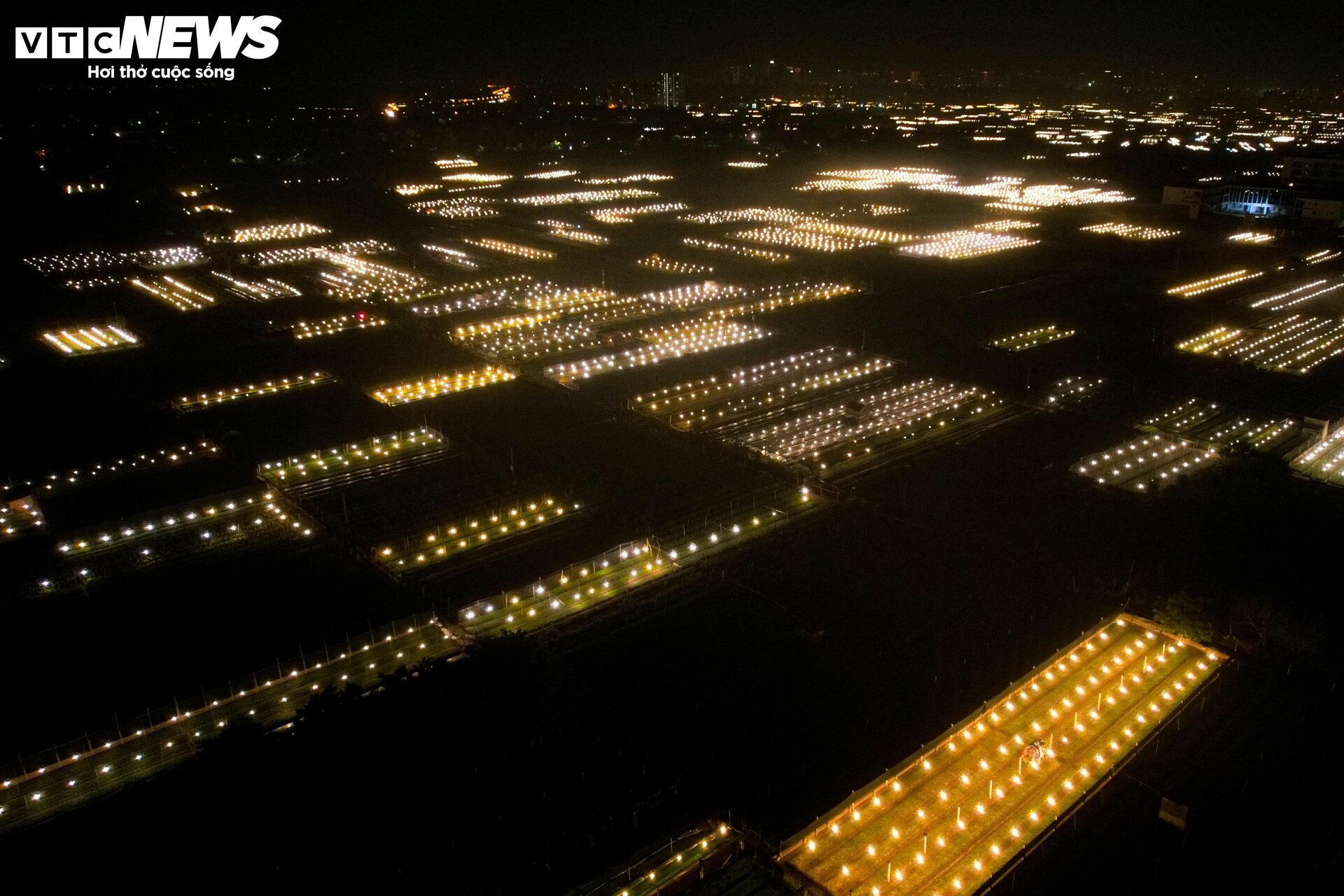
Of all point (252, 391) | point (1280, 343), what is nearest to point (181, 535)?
point (252, 391)

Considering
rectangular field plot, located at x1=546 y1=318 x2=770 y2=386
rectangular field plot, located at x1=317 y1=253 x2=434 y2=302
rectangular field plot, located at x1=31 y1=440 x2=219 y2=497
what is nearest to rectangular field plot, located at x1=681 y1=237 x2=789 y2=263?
rectangular field plot, located at x1=546 y1=318 x2=770 y2=386

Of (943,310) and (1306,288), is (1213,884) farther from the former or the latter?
(1306,288)

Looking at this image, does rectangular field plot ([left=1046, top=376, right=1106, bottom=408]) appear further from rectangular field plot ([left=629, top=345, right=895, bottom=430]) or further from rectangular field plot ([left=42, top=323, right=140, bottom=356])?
rectangular field plot ([left=42, top=323, right=140, bottom=356])

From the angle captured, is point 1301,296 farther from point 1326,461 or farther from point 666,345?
point 666,345

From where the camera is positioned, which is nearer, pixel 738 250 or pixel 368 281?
pixel 368 281

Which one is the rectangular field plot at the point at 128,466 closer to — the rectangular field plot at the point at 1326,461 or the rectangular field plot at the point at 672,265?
the rectangular field plot at the point at 672,265

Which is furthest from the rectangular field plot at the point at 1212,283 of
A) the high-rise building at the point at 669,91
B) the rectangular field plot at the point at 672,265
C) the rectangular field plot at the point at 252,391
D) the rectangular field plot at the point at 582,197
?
the high-rise building at the point at 669,91

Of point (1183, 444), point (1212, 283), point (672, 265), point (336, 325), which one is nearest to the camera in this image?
point (1183, 444)
